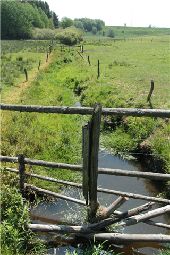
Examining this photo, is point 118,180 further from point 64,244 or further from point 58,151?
point 64,244

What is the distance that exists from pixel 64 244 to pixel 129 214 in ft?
4.21

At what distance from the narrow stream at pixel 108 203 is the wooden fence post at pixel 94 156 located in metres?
0.90

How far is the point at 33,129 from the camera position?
41.6ft

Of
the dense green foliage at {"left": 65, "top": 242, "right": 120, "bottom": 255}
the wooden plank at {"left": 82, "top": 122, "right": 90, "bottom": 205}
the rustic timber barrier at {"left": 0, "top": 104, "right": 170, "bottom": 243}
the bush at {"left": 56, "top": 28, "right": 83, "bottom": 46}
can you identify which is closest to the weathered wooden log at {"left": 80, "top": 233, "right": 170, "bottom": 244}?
the rustic timber barrier at {"left": 0, "top": 104, "right": 170, "bottom": 243}

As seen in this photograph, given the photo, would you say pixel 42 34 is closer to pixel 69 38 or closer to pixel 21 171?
pixel 69 38

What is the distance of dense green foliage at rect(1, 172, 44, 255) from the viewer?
560cm

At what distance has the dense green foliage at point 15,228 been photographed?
5602 mm

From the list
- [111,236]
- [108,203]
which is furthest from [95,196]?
[108,203]

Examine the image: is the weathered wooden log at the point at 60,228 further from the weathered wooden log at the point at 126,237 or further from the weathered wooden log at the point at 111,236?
the weathered wooden log at the point at 126,237

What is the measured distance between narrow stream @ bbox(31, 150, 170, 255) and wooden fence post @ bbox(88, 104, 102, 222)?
0.90 metres

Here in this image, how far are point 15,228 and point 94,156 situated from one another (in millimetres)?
1665

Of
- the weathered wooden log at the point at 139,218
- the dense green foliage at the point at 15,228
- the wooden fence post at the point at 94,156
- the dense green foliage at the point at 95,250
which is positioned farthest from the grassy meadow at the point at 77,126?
the weathered wooden log at the point at 139,218

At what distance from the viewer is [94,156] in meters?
5.42

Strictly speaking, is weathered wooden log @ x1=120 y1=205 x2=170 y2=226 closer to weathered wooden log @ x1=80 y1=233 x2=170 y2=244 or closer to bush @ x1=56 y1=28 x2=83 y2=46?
weathered wooden log @ x1=80 y1=233 x2=170 y2=244
